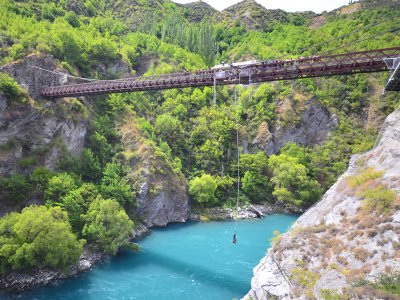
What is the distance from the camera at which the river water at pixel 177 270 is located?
76.8ft

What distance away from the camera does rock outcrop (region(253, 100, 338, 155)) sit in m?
52.5

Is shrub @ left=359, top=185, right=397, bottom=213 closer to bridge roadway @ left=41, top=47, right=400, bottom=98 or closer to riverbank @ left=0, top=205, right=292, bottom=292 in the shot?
bridge roadway @ left=41, top=47, right=400, bottom=98

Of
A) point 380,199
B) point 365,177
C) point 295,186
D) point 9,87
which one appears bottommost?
point 295,186

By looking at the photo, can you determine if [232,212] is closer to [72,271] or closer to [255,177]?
[255,177]

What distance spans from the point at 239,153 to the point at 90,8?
167 ft

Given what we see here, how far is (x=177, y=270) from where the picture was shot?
2736 cm

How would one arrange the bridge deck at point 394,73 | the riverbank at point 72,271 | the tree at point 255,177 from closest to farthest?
the bridge deck at point 394,73
the riverbank at point 72,271
the tree at point 255,177

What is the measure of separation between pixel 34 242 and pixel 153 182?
55.5ft

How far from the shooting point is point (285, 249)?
56.0 ft

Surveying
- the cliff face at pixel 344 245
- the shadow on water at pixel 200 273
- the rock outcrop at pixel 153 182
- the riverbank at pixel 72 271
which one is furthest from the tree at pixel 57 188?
the cliff face at pixel 344 245

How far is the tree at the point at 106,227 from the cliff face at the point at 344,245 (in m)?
14.8

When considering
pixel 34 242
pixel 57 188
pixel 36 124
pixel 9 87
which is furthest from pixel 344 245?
pixel 9 87

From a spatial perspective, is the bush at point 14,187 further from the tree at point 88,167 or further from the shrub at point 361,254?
the shrub at point 361,254

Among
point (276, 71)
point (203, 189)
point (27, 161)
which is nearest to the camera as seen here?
point (276, 71)
